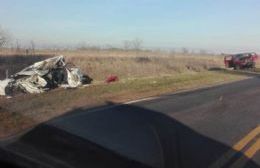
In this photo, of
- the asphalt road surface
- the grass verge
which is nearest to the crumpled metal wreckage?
the grass verge

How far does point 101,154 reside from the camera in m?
7.08

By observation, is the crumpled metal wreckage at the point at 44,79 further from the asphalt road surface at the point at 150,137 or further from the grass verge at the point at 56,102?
the asphalt road surface at the point at 150,137

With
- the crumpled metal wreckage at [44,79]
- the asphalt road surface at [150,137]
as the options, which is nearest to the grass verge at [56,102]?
the asphalt road surface at [150,137]

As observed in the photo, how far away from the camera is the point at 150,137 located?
8.73m

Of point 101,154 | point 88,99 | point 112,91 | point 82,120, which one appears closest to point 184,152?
point 101,154

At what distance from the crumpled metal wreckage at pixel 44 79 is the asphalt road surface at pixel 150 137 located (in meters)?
6.77

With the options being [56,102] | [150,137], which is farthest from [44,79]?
[150,137]

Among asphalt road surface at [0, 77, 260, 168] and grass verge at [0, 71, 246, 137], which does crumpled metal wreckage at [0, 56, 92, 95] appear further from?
asphalt road surface at [0, 77, 260, 168]

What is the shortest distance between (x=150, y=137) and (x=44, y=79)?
12328 mm

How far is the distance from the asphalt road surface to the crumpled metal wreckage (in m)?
6.77

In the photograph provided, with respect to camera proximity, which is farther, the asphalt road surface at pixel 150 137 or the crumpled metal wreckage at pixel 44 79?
the crumpled metal wreckage at pixel 44 79

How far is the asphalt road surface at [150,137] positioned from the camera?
6.76m

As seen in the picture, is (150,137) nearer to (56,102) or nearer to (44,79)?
(56,102)

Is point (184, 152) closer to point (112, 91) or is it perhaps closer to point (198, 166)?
point (198, 166)
